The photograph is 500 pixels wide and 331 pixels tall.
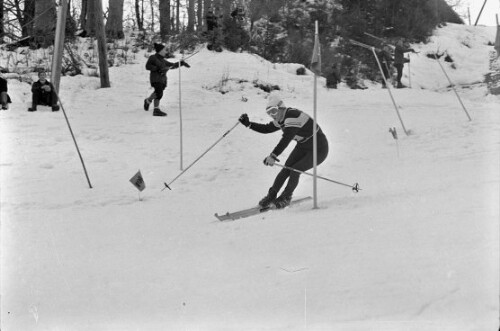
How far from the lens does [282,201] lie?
668 centimetres

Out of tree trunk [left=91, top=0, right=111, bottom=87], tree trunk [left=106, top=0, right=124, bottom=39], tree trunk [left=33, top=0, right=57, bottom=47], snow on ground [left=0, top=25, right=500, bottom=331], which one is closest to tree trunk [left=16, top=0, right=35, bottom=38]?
tree trunk [left=33, top=0, right=57, bottom=47]

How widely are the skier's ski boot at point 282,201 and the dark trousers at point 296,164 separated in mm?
37

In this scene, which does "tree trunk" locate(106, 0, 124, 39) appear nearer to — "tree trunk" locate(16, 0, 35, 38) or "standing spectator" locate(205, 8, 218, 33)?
"tree trunk" locate(16, 0, 35, 38)

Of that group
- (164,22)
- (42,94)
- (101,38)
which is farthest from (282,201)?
(164,22)

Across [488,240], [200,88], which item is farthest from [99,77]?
[488,240]

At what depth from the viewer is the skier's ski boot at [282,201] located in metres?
6.65

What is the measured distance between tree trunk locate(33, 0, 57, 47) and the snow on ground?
4565mm

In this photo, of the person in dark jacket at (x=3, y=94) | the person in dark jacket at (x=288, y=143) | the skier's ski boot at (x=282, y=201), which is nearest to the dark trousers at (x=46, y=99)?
the person in dark jacket at (x=3, y=94)

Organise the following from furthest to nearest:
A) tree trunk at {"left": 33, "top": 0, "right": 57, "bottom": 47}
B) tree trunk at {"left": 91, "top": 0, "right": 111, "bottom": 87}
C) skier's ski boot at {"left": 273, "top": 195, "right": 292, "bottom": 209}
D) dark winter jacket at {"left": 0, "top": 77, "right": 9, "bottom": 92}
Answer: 1. tree trunk at {"left": 33, "top": 0, "right": 57, "bottom": 47}
2. tree trunk at {"left": 91, "top": 0, "right": 111, "bottom": 87}
3. dark winter jacket at {"left": 0, "top": 77, "right": 9, "bottom": 92}
4. skier's ski boot at {"left": 273, "top": 195, "right": 292, "bottom": 209}

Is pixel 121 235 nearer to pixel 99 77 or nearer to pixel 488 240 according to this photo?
pixel 488 240

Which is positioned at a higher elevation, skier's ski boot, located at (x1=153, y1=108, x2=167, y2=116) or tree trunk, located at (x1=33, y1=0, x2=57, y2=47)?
tree trunk, located at (x1=33, y1=0, x2=57, y2=47)

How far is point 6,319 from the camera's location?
12.3 feet

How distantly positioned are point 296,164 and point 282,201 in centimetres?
48

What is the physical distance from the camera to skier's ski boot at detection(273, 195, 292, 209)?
21.8 ft
